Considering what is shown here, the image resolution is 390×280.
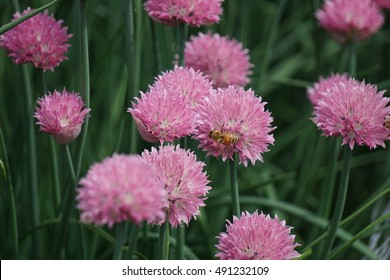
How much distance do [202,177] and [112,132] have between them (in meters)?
0.89

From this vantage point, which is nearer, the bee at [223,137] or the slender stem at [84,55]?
the bee at [223,137]

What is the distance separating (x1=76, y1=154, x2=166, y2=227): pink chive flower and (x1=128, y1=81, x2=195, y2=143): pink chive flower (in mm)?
230

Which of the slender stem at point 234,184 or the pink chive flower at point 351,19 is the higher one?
the pink chive flower at point 351,19

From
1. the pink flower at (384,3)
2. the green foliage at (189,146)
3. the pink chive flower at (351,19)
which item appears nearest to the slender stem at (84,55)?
the green foliage at (189,146)

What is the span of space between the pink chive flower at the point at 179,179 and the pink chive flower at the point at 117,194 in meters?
0.12

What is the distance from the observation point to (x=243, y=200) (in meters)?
1.47

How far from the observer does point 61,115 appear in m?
1.05

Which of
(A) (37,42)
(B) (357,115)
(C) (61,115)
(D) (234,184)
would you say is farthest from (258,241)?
(A) (37,42)

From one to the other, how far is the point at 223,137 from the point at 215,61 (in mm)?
428

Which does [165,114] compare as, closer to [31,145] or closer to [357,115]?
[357,115]

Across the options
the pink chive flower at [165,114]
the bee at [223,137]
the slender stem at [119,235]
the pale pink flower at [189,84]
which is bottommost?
the slender stem at [119,235]

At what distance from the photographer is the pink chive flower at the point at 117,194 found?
0.73m

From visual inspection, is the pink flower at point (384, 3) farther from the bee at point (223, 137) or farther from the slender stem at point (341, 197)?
the bee at point (223, 137)
